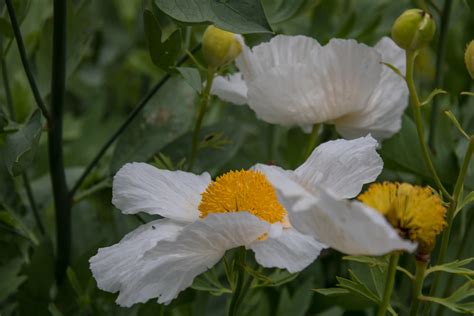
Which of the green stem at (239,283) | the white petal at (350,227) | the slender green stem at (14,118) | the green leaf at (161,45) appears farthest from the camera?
the slender green stem at (14,118)

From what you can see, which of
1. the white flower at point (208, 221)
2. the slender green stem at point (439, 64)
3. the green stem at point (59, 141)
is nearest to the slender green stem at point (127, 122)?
the green stem at point (59, 141)

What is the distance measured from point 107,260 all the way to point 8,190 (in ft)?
1.04

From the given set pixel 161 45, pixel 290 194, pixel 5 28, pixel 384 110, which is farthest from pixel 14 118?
pixel 290 194

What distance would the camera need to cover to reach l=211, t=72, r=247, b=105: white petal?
0.70 metres

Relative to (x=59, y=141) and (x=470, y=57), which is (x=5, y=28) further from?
(x=470, y=57)

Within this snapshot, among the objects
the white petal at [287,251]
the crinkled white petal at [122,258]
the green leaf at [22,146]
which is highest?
the white petal at [287,251]

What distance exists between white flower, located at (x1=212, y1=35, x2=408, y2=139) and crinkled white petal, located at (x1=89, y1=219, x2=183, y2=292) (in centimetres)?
15

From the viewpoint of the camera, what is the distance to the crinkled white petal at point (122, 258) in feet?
1.73

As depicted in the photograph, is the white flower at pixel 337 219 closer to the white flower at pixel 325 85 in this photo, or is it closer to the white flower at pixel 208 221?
the white flower at pixel 208 221

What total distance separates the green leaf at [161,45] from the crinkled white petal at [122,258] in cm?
14

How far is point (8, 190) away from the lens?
2.70ft

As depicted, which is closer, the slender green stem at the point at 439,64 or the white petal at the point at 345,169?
the white petal at the point at 345,169

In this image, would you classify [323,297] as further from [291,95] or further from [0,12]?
[0,12]

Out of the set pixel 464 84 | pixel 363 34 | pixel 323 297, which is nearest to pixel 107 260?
pixel 323 297
